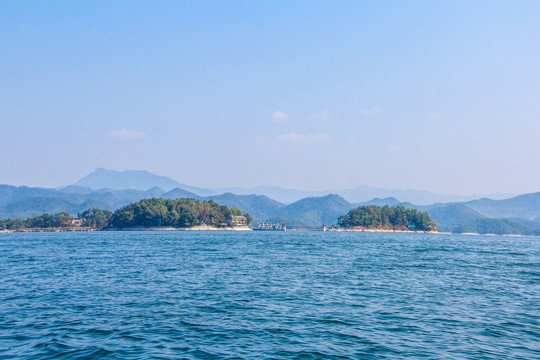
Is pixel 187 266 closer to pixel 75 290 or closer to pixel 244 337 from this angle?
pixel 75 290

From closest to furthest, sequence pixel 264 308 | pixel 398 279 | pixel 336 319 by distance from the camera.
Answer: pixel 336 319 < pixel 264 308 < pixel 398 279

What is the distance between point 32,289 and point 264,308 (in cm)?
2017

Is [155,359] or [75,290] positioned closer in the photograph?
[155,359]

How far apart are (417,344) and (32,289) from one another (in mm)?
30053

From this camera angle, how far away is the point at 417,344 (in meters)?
20.7

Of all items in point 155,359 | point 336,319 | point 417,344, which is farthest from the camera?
point 336,319

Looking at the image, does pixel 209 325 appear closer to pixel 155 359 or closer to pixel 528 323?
pixel 155 359

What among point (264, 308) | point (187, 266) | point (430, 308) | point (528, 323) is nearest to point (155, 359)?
point (264, 308)

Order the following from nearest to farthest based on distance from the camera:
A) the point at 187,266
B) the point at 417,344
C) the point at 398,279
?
the point at 417,344 → the point at 398,279 → the point at 187,266

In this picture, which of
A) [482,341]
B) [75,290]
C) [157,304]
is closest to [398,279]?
[482,341]

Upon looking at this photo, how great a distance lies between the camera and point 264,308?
1109 inches

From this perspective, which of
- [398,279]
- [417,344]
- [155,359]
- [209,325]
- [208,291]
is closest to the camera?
[155,359]

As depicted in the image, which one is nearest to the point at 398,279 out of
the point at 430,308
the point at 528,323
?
the point at 430,308

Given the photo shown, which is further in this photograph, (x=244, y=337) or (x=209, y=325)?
(x=209, y=325)
